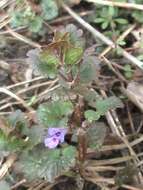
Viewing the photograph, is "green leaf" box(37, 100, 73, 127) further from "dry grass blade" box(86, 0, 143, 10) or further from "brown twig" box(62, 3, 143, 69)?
"dry grass blade" box(86, 0, 143, 10)

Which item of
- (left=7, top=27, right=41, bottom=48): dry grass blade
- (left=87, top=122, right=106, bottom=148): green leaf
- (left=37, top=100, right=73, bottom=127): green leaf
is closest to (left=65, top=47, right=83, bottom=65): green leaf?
(left=37, top=100, right=73, bottom=127): green leaf

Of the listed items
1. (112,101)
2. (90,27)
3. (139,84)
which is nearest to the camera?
(112,101)

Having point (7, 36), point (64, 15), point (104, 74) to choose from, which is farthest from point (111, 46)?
point (7, 36)

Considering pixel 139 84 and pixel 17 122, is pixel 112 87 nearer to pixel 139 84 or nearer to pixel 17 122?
pixel 139 84

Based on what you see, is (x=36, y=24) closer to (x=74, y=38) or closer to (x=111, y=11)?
(x=111, y=11)

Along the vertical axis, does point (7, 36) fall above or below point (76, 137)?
above

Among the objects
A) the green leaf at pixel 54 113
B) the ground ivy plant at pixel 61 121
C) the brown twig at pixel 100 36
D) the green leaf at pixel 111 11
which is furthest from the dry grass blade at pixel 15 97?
the green leaf at pixel 111 11
